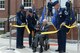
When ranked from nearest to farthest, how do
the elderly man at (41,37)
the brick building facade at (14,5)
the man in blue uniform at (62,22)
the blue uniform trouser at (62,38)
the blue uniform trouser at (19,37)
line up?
the elderly man at (41,37), the man in blue uniform at (62,22), the blue uniform trouser at (62,38), the blue uniform trouser at (19,37), the brick building facade at (14,5)

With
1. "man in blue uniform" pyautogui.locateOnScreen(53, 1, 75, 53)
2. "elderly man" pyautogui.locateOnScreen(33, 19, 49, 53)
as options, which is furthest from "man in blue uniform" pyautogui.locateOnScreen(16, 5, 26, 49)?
"man in blue uniform" pyautogui.locateOnScreen(53, 1, 75, 53)

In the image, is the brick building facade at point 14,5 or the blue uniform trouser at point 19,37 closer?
the blue uniform trouser at point 19,37

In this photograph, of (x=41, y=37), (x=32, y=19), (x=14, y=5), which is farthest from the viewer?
(x=14, y=5)

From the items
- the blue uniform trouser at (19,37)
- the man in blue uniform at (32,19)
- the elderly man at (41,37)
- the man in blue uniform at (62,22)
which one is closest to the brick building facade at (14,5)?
the blue uniform trouser at (19,37)

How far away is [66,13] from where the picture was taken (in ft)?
56.9

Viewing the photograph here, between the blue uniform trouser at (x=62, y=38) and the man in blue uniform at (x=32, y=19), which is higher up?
the man in blue uniform at (x=32, y=19)

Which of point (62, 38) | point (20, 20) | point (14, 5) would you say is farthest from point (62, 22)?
point (14, 5)

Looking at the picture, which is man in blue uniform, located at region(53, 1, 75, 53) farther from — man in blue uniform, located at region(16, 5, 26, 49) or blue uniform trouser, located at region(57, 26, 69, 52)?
man in blue uniform, located at region(16, 5, 26, 49)

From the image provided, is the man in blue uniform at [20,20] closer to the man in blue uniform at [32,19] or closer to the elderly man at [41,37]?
the man in blue uniform at [32,19]

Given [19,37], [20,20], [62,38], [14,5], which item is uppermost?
[14,5]

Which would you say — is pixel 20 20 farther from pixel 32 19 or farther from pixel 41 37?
pixel 41 37

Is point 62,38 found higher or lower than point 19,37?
higher

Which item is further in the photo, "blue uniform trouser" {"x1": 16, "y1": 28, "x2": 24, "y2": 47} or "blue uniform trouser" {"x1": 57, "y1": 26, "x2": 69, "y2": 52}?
"blue uniform trouser" {"x1": 16, "y1": 28, "x2": 24, "y2": 47}


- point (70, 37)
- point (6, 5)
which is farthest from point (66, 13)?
point (6, 5)
